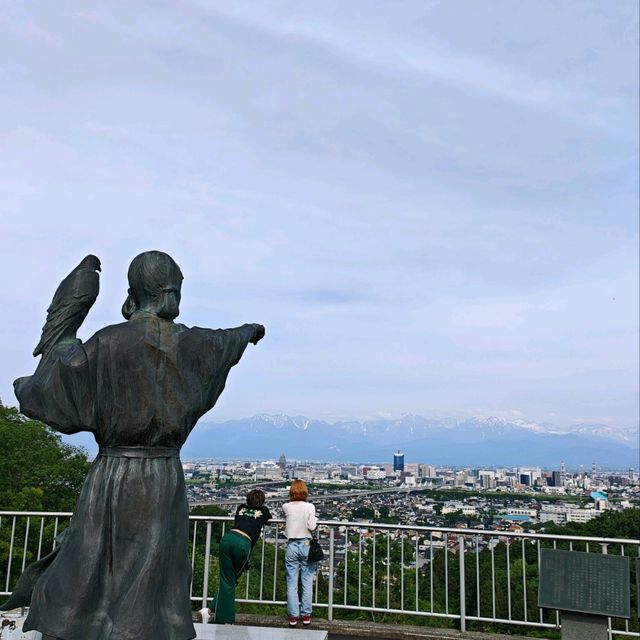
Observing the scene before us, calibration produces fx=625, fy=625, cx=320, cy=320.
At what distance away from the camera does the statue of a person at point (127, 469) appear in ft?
9.45

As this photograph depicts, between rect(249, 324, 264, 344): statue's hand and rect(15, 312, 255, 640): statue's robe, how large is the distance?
1.63ft

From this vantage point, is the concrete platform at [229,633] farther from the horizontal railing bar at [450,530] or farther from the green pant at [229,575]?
the horizontal railing bar at [450,530]

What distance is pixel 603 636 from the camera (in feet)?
20.6

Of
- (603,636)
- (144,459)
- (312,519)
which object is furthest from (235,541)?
(603,636)

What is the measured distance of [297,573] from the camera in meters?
6.98

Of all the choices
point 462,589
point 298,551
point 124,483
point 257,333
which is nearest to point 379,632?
point 462,589

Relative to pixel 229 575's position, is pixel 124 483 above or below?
above

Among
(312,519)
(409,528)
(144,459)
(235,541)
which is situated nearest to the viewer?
(144,459)

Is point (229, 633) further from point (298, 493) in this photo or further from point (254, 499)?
point (298, 493)

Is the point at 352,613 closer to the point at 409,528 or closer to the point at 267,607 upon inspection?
the point at 267,607

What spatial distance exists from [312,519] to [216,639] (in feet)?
8.65

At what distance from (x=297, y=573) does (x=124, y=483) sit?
4.53 m

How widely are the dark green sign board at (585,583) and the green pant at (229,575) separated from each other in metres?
3.16

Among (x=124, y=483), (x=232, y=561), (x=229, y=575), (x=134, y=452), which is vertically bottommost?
(x=229, y=575)
